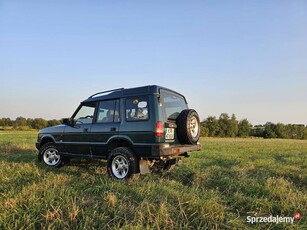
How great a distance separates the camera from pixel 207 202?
3.71 metres

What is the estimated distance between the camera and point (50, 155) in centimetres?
772

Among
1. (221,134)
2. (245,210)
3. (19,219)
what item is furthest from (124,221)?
(221,134)

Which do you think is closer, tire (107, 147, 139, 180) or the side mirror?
tire (107, 147, 139, 180)

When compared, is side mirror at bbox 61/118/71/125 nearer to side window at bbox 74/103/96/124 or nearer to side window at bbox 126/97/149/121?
side window at bbox 74/103/96/124

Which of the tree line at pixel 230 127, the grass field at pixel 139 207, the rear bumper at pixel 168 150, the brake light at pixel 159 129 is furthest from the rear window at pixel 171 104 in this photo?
the tree line at pixel 230 127

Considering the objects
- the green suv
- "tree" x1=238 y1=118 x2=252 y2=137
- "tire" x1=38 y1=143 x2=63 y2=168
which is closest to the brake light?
the green suv

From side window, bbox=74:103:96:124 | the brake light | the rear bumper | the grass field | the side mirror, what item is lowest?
the grass field

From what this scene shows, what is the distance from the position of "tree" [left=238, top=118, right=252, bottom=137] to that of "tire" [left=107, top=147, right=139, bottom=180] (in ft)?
223

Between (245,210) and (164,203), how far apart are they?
1.24m

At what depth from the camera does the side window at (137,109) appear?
18.9 ft

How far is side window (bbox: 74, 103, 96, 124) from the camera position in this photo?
6898 millimetres

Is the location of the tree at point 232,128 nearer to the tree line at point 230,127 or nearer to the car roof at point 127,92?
the tree line at point 230,127

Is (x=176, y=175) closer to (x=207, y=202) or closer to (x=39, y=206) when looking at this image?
(x=207, y=202)

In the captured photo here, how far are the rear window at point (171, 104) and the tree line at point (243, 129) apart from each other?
5585 cm
